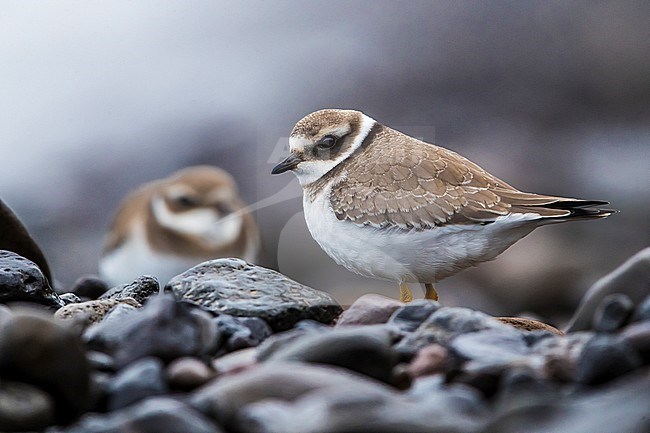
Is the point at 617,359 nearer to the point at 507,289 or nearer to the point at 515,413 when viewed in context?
the point at 515,413

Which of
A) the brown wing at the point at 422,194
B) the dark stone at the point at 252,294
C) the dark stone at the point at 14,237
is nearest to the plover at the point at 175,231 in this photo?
the dark stone at the point at 14,237

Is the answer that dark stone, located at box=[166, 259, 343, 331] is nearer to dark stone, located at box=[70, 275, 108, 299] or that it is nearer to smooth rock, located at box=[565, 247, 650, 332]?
smooth rock, located at box=[565, 247, 650, 332]

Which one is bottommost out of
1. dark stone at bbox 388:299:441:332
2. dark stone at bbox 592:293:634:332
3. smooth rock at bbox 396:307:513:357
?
dark stone at bbox 388:299:441:332

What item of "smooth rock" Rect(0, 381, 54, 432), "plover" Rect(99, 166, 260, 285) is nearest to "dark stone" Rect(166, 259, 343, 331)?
"smooth rock" Rect(0, 381, 54, 432)

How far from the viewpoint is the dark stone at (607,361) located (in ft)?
7.95

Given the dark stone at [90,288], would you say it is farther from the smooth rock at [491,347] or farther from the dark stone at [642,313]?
the dark stone at [642,313]

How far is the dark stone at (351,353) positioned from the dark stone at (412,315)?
1.80ft

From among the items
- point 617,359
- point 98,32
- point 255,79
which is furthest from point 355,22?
point 617,359

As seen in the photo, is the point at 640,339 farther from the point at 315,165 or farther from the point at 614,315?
the point at 315,165

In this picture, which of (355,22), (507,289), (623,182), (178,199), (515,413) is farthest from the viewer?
(355,22)

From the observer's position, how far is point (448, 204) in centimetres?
437

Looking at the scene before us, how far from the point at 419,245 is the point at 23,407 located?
7.78 feet

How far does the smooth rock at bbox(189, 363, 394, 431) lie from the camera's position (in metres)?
2.40

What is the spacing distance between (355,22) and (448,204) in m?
8.51
